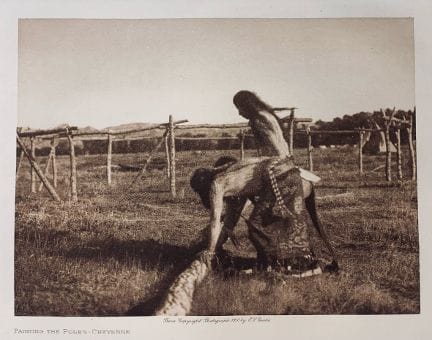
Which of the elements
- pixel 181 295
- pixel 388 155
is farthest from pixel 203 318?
pixel 388 155

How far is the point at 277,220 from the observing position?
359 cm

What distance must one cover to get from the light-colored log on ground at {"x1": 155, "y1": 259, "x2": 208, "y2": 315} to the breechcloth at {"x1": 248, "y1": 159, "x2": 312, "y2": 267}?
474mm

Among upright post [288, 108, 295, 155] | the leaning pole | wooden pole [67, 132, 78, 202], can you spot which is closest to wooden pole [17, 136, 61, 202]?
wooden pole [67, 132, 78, 202]

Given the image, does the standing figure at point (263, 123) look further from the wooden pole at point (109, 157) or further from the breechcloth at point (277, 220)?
the wooden pole at point (109, 157)

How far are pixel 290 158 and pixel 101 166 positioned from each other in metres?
1.31

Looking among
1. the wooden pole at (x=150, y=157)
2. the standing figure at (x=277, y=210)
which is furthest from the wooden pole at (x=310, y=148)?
the wooden pole at (x=150, y=157)

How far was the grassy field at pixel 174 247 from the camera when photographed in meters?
3.51

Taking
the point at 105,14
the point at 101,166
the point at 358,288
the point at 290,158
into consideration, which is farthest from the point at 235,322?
the point at 105,14

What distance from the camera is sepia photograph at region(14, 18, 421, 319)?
11.8 ft

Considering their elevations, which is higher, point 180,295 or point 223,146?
point 223,146

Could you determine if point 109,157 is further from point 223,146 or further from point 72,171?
point 223,146

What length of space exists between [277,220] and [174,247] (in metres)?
0.72

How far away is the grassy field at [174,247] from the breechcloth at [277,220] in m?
0.11

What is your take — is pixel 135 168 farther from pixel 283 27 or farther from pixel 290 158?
pixel 283 27
